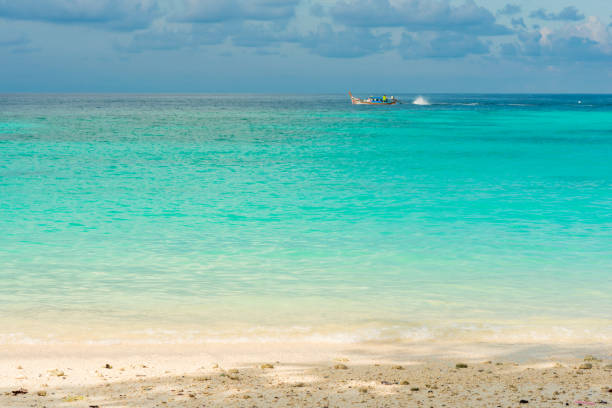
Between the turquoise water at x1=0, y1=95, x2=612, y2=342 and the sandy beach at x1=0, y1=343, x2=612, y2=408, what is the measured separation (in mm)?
687

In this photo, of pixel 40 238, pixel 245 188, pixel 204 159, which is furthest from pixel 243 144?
pixel 40 238

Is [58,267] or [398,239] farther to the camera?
[398,239]

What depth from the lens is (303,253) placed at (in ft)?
46.8

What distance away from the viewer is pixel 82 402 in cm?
621

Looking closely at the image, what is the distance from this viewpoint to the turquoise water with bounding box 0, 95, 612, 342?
9.56 m

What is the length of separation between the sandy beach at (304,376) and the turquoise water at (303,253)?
69 cm

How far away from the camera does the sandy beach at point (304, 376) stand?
20.5 ft

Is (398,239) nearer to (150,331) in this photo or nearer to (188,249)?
(188,249)

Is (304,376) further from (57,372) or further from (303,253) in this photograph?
(303,253)

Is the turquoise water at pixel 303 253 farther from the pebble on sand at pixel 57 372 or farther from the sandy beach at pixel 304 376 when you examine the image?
the pebble on sand at pixel 57 372

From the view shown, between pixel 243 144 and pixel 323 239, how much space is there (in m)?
32.6

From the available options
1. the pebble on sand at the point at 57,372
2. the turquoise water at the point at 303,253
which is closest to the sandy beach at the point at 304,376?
the pebble on sand at the point at 57,372

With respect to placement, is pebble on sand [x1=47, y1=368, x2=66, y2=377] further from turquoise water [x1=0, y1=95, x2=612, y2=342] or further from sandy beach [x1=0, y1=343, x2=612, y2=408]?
turquoise water [x1=0, y1=95, x2=612, y2=342]

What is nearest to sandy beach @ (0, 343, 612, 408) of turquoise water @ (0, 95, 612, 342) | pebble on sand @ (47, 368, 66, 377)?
pebble on sand @ (47, 368, 66, 377)
